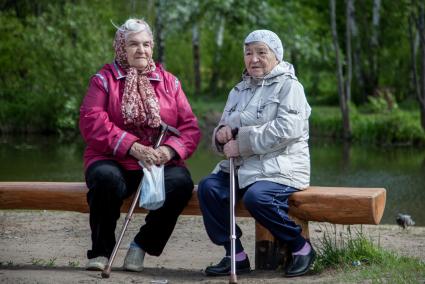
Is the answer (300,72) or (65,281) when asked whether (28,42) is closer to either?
(300,72)

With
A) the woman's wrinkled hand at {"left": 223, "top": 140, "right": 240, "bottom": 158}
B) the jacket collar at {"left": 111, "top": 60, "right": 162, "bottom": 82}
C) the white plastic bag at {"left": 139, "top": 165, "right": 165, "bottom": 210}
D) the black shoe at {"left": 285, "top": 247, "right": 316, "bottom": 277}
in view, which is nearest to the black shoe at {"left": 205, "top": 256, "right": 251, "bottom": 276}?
the black shoe at {"left": 285, "top": 247, "right": 316, "bottom": 277}

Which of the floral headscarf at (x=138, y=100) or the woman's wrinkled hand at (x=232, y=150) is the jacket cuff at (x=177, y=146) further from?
the woman's wrinkled hand at (x=232, y=150)

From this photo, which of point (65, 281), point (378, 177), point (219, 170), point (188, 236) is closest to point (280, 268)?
point (219, 170)

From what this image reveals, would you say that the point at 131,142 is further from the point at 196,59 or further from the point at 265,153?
the point at 196,59

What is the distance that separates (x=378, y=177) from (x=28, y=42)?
13853 mm

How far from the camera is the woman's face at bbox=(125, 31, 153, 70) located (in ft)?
20.7

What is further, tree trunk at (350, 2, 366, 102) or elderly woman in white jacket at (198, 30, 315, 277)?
tree trunk at (350, 2, 366, 102)

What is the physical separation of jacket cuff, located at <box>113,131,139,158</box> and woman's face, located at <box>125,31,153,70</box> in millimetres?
496

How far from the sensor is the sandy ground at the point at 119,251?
596cm

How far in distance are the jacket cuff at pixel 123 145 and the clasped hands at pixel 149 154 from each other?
31 mm

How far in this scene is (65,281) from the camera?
5770 mm

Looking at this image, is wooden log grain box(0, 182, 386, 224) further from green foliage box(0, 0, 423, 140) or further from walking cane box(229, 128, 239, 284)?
green foliage box(0, 0, 423, 140)

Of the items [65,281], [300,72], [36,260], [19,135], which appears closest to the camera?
[65,281]

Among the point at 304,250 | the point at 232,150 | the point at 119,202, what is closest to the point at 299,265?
the point at 304,250
